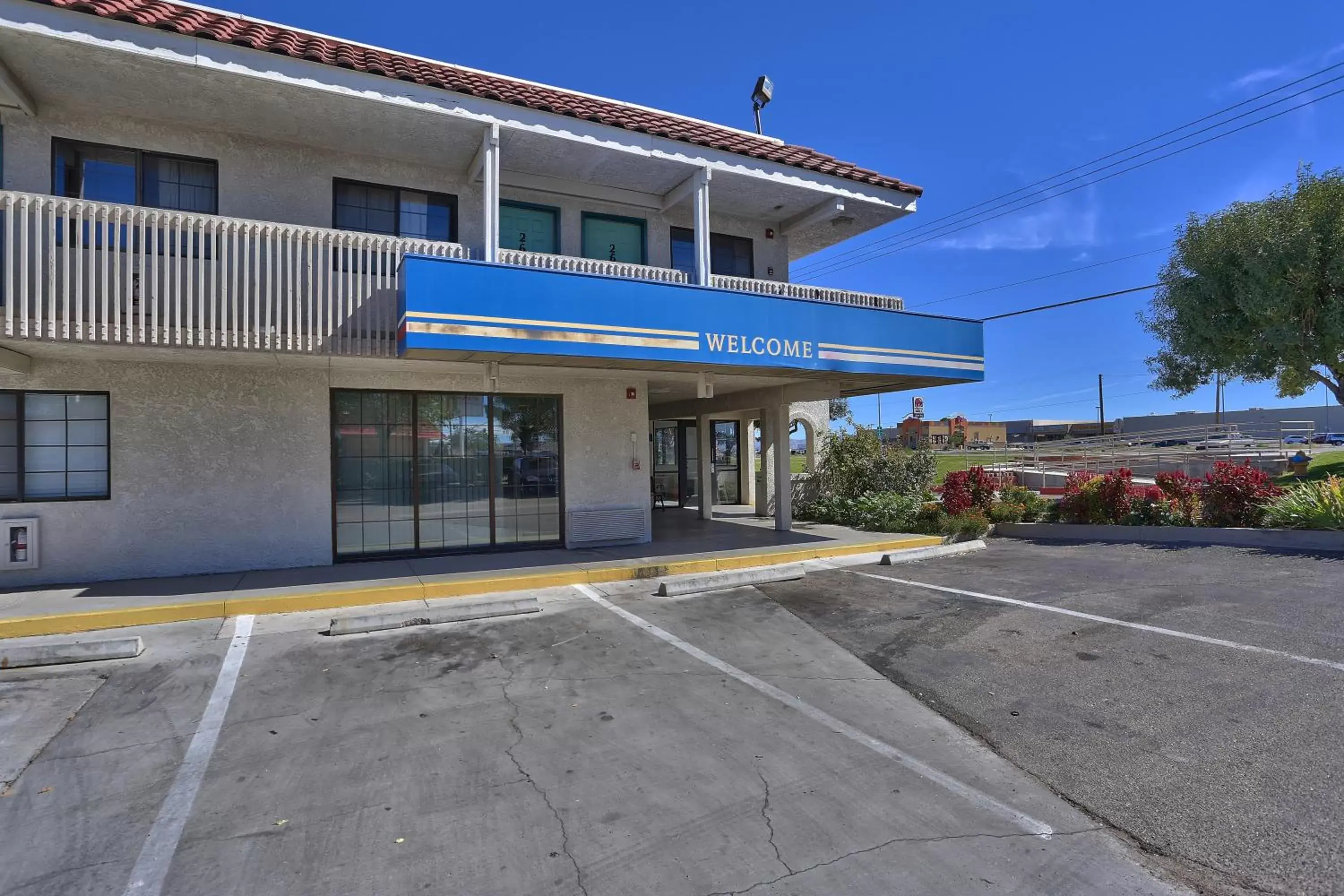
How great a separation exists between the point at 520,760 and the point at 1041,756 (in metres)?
3.28

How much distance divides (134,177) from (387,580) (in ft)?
20.9

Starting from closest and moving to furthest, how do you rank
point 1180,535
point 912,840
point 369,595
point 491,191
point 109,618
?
1. point 912,840
2. point 109,618
3. point 369,595
4. point 491,191
5. point 1180,535

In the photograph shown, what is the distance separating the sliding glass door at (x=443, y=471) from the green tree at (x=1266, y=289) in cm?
1720

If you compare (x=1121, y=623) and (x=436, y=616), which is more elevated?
(x=436, y=616)

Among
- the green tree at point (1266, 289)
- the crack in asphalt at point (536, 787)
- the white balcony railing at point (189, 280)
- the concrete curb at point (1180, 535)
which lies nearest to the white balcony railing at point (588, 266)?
the white balcony railing at point (189, 280)

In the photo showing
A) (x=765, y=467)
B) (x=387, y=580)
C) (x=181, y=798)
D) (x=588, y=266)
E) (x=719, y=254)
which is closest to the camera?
(x=181, y=798)

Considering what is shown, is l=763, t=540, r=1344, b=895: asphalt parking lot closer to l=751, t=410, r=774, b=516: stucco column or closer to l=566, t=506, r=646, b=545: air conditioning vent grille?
l=566, t=506, r=646, b=545: air conditioning vent grille

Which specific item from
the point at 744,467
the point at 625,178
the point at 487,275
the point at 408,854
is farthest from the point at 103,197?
the point at 744,467

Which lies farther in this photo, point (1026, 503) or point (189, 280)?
point (1026, 503)

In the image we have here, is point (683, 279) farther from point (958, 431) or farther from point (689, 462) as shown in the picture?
point (958, 431)

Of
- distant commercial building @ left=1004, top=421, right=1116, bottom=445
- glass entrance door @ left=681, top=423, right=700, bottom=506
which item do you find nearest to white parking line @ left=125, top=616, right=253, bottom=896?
glass entrance door @ left=681, top=423, right=700, bottom=506

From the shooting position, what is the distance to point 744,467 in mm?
20406

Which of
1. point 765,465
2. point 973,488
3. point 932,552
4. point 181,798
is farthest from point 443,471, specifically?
point 973,488

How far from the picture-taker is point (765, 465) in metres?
16.4
